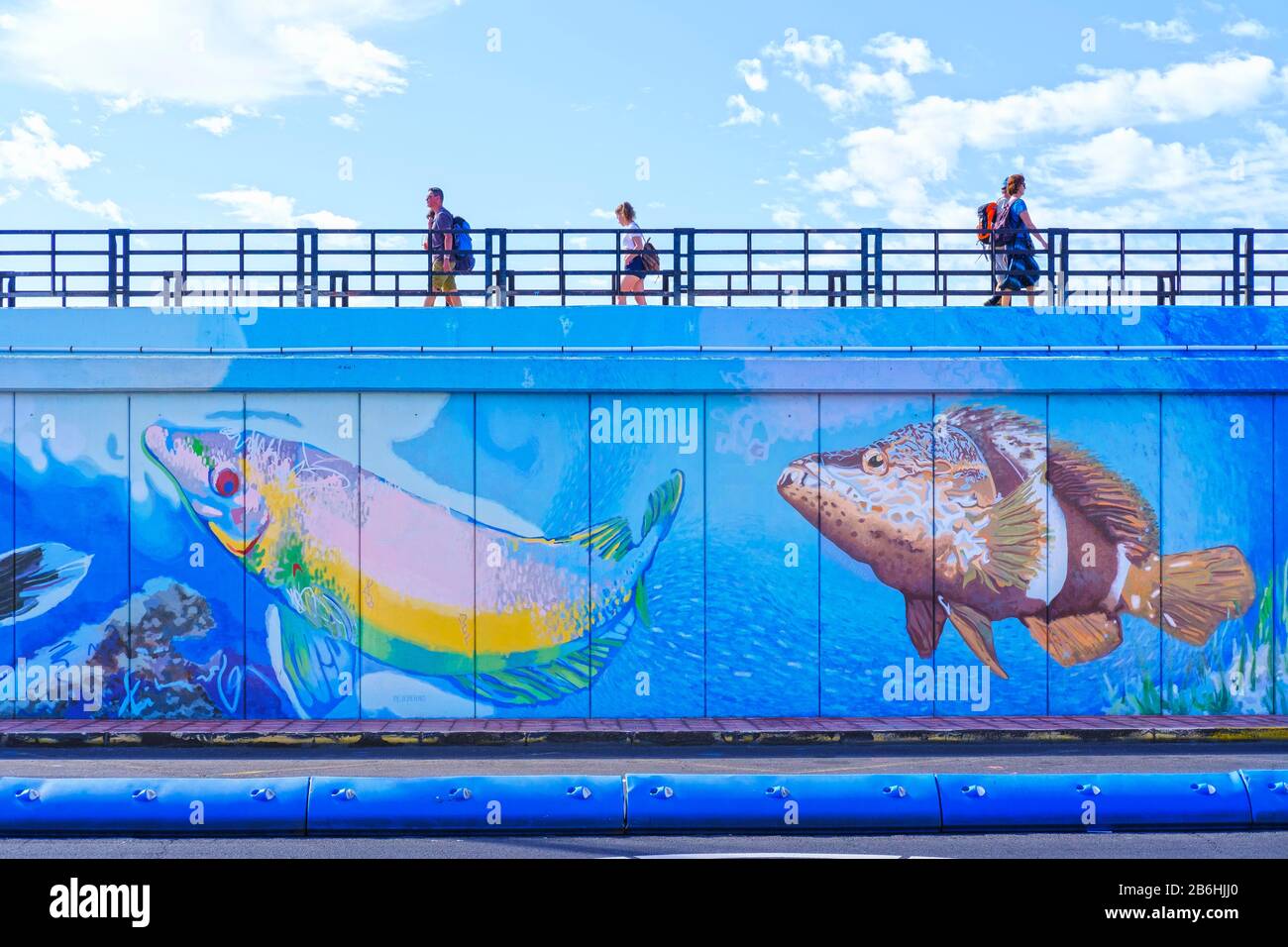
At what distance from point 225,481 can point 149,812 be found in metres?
6.20

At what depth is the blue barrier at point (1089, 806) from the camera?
26.2ft

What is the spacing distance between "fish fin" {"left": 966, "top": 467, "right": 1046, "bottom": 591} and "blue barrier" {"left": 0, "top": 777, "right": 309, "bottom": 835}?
8.25 meters

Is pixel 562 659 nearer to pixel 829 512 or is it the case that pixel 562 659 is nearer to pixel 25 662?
pixel 829 512

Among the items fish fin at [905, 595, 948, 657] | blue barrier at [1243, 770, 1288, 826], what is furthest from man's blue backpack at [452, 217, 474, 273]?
blue barrier at [1243, 770, 1288, 826]

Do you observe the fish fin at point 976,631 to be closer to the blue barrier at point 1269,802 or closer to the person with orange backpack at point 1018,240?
the person with orange backpack at point 1018,240

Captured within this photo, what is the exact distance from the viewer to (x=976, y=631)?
44.9ft

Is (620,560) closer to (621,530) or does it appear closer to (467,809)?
(621,530)

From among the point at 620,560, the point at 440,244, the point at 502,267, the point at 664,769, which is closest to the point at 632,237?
the point at 502,267

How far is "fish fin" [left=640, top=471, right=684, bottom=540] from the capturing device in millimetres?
13664

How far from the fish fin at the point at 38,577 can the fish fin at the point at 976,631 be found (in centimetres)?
931

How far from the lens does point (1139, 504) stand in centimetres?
1379

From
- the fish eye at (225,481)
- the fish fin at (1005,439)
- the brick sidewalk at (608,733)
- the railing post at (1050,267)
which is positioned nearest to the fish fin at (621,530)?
the brick sidewalk at (608,733)

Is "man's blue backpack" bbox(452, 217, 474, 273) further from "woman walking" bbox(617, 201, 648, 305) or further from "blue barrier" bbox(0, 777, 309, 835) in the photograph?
"blue barrier" bbox(0, 777, 309, 835)
